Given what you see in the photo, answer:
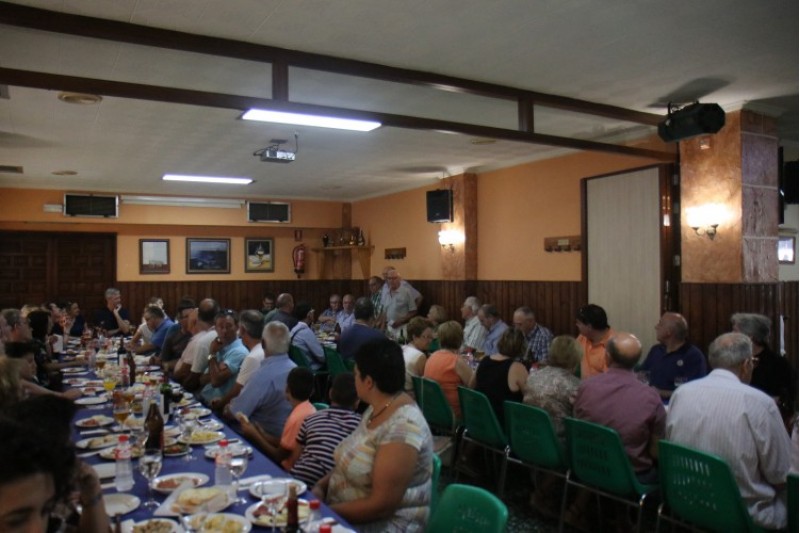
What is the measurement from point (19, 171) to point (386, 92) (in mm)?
6776

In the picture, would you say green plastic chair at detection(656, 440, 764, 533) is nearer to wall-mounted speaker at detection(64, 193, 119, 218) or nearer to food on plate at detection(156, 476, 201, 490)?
food on plate at detection(156, 476, 201, 490)

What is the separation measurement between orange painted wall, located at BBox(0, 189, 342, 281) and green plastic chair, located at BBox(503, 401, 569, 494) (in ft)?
31.4

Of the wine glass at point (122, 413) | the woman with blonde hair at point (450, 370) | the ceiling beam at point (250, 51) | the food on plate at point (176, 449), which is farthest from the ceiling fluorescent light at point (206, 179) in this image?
the food on plate at point (176, 449)

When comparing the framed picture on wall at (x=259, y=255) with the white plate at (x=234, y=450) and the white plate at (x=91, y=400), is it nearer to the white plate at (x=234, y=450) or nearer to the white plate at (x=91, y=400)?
the white plate at (x=91, y=400)

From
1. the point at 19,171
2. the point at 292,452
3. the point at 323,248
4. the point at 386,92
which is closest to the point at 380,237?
the point at 323,248

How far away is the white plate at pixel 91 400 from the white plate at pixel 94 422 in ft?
1.92

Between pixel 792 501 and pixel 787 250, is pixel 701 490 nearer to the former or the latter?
pixel 792 501

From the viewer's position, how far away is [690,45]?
4.43 metres

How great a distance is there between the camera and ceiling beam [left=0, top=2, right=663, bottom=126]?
144 inches

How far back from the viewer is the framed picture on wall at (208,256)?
41.3 ft

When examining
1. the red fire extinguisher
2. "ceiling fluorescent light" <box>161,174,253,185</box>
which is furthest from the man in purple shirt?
the red fire extinguisher

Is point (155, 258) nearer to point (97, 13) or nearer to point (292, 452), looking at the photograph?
point (97, 13)

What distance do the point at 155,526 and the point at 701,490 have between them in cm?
239

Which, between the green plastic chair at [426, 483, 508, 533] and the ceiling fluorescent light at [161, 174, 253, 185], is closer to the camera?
the green plastic chair at [426, 483, 508, 533]
